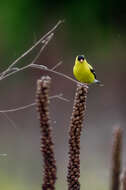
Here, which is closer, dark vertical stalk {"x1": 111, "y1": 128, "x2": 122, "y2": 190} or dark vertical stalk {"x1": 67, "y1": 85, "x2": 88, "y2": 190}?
dark vertical stalk {"x1": 67, "y1": 85, "x2": 88, "y2": 190}

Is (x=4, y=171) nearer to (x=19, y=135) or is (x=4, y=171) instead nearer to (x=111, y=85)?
(x=19, y=135)

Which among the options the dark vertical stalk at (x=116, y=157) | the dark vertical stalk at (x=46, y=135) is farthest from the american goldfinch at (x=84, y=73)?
the dark vertical stalk at (x=46, y=135)

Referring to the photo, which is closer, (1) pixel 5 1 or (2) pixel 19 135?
(2) pixel 19 135

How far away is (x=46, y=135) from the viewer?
2305 mm

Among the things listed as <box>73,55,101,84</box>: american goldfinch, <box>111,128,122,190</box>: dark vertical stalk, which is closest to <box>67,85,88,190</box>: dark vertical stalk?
<box>111,128,122,190</box>: dark vertical stalk

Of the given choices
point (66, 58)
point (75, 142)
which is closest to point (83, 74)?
point (75, 142)

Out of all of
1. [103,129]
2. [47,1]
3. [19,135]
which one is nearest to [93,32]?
[47,1]

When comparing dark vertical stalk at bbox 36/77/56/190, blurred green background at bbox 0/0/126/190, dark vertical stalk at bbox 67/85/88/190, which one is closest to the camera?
dark vertical stalk at bbox 36/77/56/190

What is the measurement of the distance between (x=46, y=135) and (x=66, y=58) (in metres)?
15.0

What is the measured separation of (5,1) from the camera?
1680cm

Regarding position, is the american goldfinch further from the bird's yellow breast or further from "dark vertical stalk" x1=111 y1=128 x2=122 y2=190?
"dark vertical stalk" x1=111 y1=128 x2=122 y2=190

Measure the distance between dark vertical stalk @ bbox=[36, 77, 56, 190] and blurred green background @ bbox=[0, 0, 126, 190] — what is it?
9.30m

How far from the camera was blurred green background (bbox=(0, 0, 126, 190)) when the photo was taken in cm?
1312

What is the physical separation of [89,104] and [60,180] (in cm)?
667
